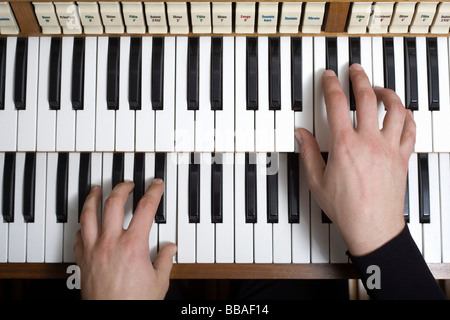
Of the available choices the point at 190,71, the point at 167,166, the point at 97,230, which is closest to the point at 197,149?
the point at 167,166

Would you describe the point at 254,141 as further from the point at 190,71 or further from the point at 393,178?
the point at 393,178

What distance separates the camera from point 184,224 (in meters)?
1.23

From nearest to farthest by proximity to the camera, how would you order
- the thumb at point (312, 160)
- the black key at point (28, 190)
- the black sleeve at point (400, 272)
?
the black sleeve at point (400, 272)
the thumb at point (312, 160)
the black key at point (28, 190)

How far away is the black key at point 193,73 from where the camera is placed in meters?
1.18

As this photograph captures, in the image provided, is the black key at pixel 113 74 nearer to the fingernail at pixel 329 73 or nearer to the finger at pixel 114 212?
the finger at pixel 114 212

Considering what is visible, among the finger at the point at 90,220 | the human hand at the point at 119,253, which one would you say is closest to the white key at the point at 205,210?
the human hand at the point at 119,253

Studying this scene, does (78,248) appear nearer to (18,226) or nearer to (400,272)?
(18,226)

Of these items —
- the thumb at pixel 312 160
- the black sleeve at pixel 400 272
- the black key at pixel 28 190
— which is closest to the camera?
the black sleeve at pixel 400 272

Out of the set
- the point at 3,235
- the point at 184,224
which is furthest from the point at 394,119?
the point at 3,235

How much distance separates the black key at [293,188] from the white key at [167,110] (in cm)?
39

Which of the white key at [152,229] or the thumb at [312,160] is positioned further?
the white key at [152,229]

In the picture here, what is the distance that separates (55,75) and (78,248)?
0.55m

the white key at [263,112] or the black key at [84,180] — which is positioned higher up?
the white key at [263,112]

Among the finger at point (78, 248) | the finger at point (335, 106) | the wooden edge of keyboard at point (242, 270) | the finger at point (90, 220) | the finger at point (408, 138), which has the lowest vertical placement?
the wooden edge of keyboard at point (242, 270)
